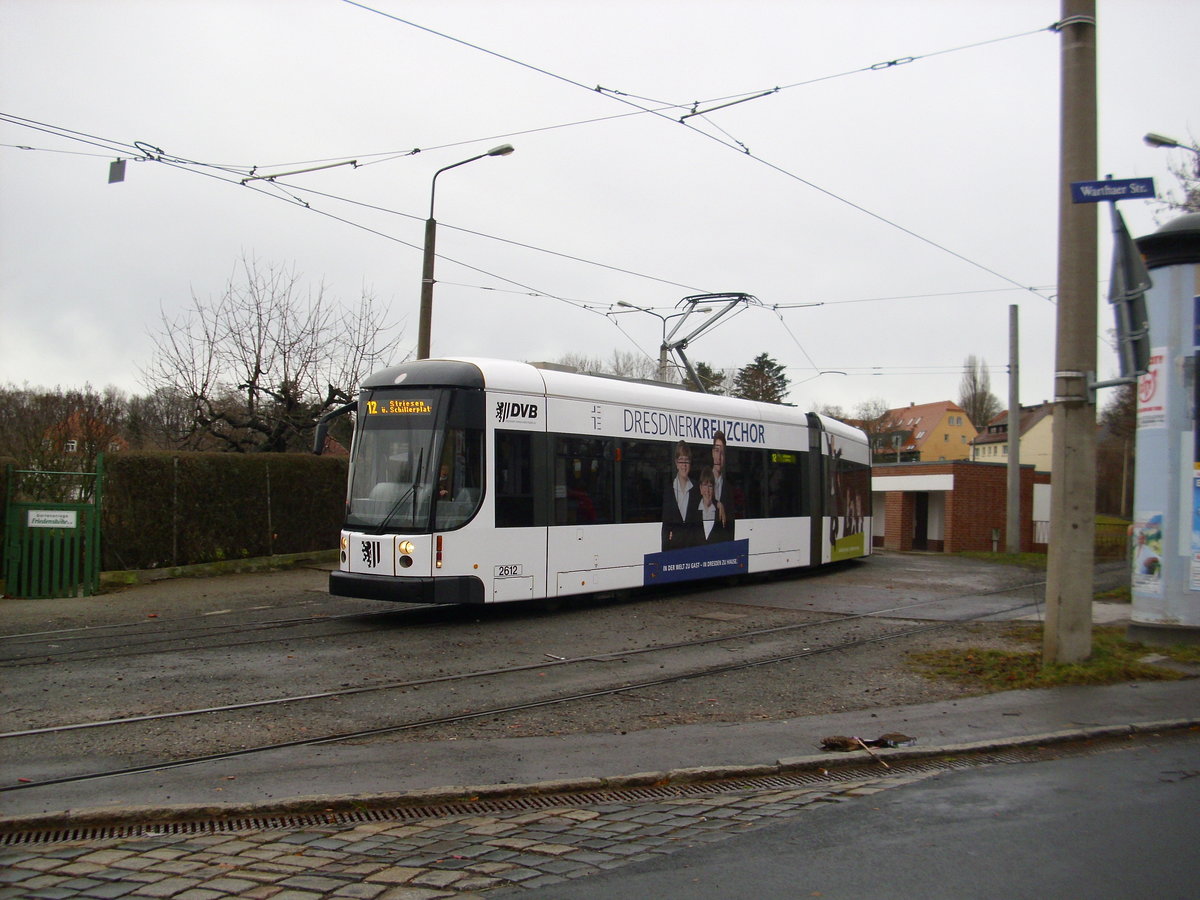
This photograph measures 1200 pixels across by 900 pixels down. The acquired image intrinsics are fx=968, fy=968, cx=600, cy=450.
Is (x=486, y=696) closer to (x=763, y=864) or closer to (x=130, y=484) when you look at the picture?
(x=763, y=864)

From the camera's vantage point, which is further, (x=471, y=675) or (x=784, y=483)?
(x=784, y=483)

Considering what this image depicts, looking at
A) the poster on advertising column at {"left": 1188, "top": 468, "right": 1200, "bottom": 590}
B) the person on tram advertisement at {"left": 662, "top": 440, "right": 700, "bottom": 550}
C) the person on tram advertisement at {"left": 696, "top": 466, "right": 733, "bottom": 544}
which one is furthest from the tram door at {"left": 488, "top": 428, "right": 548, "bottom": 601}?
the poster on advertising column at {"left": 1188, "top": 468, "right": 1200, "bottom": 590}

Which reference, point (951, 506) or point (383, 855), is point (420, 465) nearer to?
point (383, 855)

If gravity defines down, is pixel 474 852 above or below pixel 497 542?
below


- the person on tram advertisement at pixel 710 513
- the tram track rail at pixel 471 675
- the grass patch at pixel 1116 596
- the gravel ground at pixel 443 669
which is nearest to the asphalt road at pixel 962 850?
the gravel ground at pixel 443 669

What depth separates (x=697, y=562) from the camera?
16.4 m

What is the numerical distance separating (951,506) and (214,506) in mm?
28622

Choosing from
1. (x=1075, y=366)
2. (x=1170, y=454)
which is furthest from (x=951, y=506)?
(x=1075, y=366)

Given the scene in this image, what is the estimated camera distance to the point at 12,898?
163 inches

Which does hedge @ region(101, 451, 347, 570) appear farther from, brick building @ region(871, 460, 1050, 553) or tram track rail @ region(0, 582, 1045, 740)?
brick building @ region(871, 460, 1050, 553)

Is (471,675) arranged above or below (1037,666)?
below

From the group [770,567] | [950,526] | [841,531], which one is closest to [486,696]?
[770,567]

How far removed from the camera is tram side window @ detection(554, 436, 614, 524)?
531 inches

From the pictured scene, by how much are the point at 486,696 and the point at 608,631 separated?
4205 millimetres
